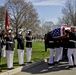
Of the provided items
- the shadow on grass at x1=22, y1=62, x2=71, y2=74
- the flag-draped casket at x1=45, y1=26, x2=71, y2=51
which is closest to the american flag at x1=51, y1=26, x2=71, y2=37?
the flag-draped casket at x1=45, y1=26, x2=71, y2=51

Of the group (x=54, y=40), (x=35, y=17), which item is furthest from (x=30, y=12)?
(x=54, y=40)

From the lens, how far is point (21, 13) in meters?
70.8

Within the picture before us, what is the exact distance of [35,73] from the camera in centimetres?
1308

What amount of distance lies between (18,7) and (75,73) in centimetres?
5898

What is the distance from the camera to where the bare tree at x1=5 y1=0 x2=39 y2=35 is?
70000mm

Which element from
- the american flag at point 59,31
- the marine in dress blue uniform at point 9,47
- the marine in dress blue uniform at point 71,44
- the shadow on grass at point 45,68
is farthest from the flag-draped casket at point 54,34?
the marine in dress blue uniform at point 9,47

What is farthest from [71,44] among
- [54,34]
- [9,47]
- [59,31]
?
[9,47]

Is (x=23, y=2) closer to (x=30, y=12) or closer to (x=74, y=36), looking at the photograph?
(x=30, y=12)

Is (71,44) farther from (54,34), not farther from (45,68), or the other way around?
(45,68)

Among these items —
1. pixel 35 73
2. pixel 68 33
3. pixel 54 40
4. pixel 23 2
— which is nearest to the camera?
pixel 35 73

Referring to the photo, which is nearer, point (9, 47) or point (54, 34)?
point (9, 47)

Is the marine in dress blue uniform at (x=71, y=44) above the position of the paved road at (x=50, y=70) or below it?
above

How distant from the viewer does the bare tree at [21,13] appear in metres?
70.0

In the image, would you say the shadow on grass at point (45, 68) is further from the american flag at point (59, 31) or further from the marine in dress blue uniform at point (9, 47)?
the american flag at point (59, 31)
